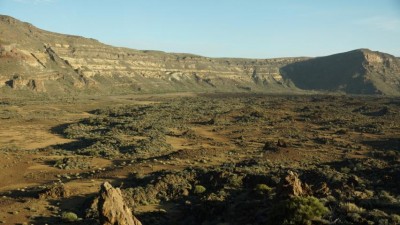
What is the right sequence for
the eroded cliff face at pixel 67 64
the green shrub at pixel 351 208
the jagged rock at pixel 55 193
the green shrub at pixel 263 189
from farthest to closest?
1. the eroded cliff face at pixel 67 64
2. the jagged rock at pixel 55 193
3. the green shrub at pixel 263 189
4. the green shrub at pixel 351 208

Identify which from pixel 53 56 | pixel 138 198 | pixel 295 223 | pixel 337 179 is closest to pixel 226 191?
pixel 138 198

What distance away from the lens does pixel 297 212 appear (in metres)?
17.1

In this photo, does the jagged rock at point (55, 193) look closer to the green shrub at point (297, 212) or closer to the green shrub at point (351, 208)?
the green shrub at point (297, 212)

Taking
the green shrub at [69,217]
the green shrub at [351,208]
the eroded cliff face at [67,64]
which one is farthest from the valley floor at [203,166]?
the eroded cliff face at [67,64]

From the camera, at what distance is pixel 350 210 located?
17828 millimetres

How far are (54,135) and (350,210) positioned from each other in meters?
51.5

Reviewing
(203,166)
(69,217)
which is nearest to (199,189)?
(203,166)

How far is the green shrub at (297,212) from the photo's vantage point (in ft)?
55.5

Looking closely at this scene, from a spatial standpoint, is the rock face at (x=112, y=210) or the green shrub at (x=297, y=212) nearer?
the green shrub at (x=297, y=212)

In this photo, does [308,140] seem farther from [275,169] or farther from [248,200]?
[248,200]

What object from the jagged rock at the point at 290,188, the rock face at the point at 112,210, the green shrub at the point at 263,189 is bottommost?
the green shrub at the point at 263,189

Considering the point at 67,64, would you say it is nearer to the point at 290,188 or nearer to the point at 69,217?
the point at 69,217

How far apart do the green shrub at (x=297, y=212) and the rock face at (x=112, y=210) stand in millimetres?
6497

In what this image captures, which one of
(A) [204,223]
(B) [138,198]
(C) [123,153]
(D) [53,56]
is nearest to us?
(A) [204,223]
